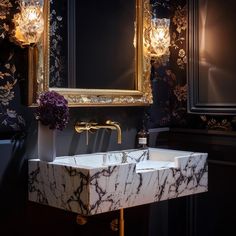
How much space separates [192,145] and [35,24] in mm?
1205

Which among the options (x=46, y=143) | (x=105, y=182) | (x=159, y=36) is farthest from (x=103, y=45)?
(x=105, y=182)

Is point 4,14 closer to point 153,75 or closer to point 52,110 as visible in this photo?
point 52,110

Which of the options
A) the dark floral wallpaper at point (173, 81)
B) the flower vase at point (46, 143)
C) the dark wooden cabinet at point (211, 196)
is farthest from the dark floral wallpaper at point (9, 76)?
the dark wooden cabinet at point (211, 196)

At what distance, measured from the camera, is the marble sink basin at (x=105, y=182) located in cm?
189

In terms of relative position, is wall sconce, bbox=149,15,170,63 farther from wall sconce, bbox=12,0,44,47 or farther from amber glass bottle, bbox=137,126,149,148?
wall sconce, bbox=12,0,44,47

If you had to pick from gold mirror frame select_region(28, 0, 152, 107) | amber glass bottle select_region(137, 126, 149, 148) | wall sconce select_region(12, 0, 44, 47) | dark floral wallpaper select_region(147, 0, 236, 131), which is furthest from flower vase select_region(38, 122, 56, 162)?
dark floral wallpaper select_region(147, 0, 236, 131)

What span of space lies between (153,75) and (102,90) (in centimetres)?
46

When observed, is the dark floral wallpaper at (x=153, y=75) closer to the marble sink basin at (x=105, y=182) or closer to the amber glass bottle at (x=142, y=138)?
the amber glass bottle at (x=142, y=138)

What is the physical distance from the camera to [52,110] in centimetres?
202

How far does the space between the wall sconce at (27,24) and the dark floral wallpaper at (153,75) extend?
37 mm

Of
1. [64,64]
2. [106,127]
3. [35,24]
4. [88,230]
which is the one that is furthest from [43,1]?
[88,230]

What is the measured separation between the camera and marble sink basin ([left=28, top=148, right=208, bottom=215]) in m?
1.89

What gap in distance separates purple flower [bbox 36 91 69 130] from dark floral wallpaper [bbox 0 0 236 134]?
0.38 ft

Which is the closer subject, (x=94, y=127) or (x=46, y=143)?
(x=46, y=143)
